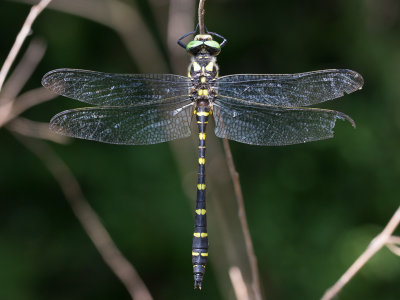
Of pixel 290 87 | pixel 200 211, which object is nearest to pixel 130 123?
pixel 200 211

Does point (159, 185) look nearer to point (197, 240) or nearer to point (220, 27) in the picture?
point (220, 27)

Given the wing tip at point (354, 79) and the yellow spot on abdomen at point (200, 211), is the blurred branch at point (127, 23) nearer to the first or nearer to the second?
the yellow spot on abdomen at point (200, 211)

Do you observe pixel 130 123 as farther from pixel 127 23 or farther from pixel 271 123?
pixel 127 23

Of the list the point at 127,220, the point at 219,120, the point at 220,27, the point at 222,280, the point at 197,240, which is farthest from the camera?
the point at 220,27

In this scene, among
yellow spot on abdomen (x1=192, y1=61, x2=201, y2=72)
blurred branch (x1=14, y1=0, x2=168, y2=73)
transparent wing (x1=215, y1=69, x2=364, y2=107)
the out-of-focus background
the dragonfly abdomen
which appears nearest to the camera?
the dragonfly abdomen

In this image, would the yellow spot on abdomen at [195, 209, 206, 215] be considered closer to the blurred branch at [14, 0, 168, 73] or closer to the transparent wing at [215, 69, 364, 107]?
the transparent wing at [215, 69, 364, 107]

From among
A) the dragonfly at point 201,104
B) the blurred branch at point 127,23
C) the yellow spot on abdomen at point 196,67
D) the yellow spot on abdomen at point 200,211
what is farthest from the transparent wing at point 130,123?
the blurred branch at point 127,23

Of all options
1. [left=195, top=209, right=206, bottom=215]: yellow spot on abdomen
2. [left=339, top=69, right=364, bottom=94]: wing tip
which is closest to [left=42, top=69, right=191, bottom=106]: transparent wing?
[left=195, top=209, right=206, bottom=215]: yellow spot on abdomen

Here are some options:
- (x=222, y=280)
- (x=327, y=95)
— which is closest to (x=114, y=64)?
(x=222, y=280)
